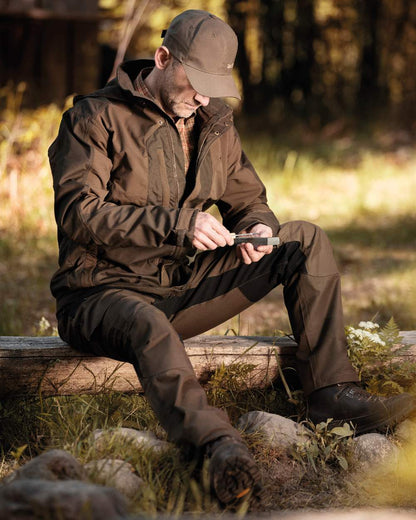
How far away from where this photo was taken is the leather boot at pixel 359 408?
3.27 m

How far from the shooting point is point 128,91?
10.8 feet

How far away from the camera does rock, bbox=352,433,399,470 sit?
3186mm

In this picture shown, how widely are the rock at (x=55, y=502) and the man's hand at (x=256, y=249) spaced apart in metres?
1.30

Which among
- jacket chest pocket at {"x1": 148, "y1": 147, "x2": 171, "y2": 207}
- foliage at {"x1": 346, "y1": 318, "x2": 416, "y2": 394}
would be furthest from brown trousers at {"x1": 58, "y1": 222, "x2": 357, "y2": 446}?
jacket chest pocket at {"x1": 148, "y1": 147, "x2": 171, "y2": 207}

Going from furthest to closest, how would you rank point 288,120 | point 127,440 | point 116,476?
point 288,120, point 127,440, point 116,476

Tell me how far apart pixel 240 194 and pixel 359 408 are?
107 cm

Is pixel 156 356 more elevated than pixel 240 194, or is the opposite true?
pixel 240 194

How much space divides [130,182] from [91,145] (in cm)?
21

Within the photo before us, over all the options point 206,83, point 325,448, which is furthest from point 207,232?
point 325,448

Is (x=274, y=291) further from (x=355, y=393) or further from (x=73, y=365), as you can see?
(x=73, y=365)

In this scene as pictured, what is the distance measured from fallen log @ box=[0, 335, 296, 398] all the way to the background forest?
551mm

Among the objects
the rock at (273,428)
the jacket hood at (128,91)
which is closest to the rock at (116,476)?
the rock at (273,428)

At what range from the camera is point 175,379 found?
286 cm

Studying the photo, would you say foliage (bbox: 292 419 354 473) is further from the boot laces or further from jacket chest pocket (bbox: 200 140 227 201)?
jacket chest pocket (bbox: 200 140 227 201)
